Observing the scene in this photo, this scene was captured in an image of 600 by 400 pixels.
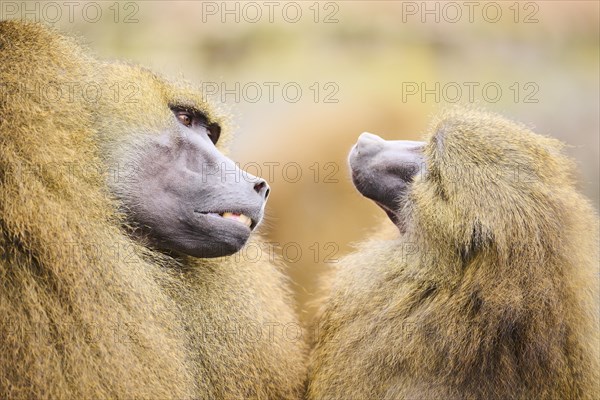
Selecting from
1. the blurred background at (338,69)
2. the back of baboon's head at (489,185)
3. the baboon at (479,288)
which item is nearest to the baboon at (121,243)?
the baboon at (479,288)

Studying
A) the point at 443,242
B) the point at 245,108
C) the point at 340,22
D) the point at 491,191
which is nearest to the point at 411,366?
the point at 443,242

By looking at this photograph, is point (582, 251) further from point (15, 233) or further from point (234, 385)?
point (15, 233)

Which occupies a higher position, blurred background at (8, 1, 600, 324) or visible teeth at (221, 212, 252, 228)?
blurred background at (8, 1, 600, 324)

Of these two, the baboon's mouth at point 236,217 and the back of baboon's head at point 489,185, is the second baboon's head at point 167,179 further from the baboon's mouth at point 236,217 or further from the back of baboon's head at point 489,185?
the back of baboon's head at point 489,185

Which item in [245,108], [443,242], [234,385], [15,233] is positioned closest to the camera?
[15,233]

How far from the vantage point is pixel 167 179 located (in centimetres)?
284

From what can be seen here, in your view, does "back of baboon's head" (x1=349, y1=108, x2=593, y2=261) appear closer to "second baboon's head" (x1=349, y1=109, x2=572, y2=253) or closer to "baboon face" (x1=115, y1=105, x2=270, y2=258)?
"second baboon's head" (x1=349, y1=109, x2=572, y2=253)

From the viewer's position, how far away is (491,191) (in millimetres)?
2975

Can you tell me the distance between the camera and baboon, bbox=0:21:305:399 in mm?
2307

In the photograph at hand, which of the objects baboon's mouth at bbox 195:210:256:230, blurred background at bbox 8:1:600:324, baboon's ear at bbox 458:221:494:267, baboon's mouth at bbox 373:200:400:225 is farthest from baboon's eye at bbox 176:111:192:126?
blurred background at bbox 8:1:600:324

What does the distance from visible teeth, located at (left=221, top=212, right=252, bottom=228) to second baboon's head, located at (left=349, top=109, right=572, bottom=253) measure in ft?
2.16

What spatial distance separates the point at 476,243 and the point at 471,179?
24 centimetres

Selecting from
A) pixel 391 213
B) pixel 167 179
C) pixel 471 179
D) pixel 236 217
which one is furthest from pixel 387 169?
pixel 167 179

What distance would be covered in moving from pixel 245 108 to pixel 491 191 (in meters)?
4.32
